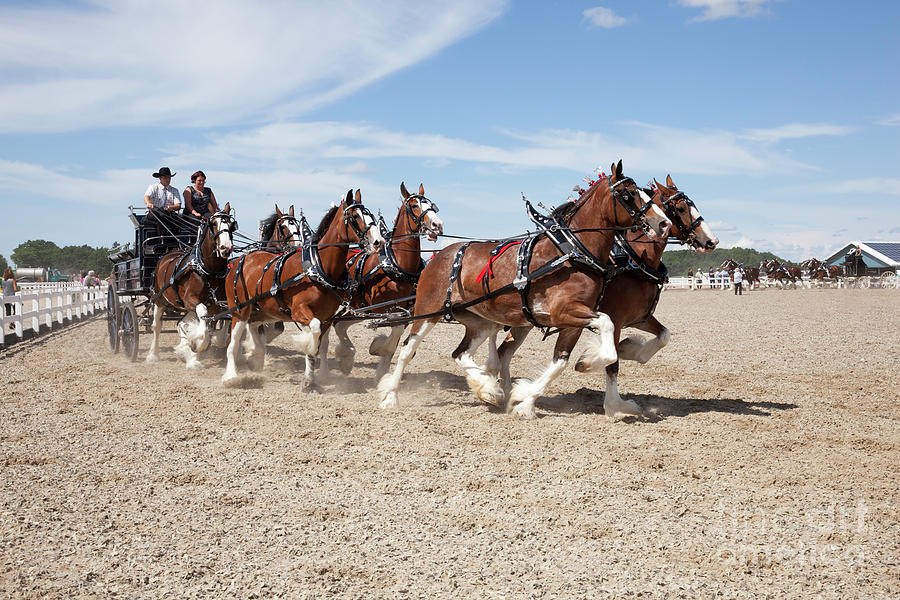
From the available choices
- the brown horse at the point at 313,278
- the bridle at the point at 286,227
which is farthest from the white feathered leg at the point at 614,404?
the bridle at the point at 286,227

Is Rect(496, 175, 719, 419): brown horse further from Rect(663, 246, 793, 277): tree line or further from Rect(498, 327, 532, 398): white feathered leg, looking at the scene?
Rect(663, 246, 793, 277): tree line

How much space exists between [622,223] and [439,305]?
87.4 inches

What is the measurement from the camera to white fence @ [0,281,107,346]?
621 inches

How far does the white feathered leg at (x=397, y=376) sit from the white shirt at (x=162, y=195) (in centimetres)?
646

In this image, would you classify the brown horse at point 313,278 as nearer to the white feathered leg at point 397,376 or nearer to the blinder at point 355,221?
the blinder at point 355,221

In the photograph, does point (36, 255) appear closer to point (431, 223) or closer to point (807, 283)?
point (807, 283)

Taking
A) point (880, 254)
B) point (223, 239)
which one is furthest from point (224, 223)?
point (880, 254)

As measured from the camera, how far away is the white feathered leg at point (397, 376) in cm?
814

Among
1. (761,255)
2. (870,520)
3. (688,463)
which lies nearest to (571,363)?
(688,463)

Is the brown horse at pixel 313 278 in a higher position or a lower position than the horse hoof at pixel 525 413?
higher

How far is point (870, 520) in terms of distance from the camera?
14.3 ft

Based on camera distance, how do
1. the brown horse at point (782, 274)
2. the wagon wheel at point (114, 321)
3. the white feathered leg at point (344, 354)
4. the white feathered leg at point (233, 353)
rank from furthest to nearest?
the brown horse at point (782, 274), the wagon wheel at point (114, 321), the white feathered leg at point (344, 354), the white feathered leg at point (233, 353)

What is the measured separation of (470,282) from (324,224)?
232 cm

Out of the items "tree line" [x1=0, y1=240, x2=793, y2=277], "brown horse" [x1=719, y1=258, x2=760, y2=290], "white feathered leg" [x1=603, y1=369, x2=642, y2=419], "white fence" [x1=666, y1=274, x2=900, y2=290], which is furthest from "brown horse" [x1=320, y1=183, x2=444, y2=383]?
A: "tree line" [x1=0, y1=240, x2=793, y2=277]
